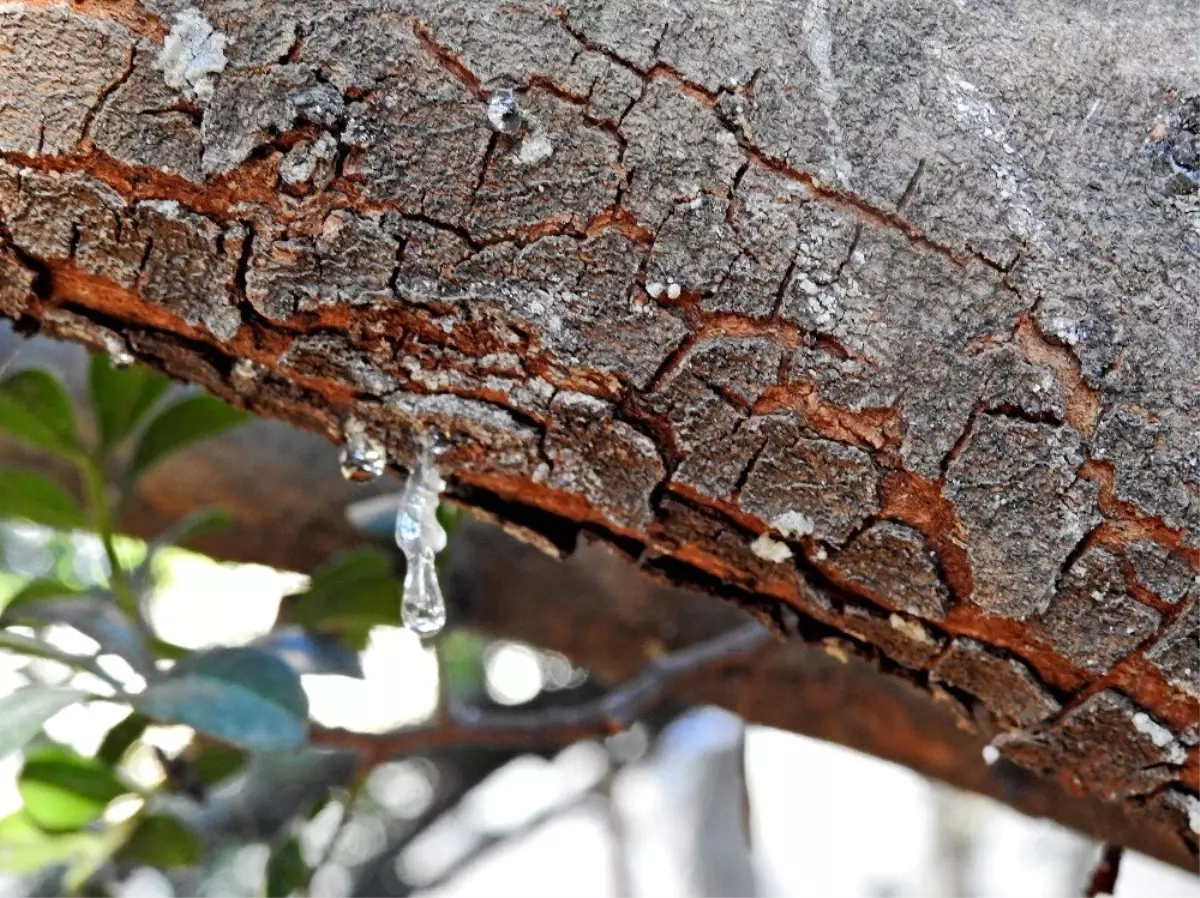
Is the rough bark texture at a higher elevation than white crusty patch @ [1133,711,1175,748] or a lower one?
higher

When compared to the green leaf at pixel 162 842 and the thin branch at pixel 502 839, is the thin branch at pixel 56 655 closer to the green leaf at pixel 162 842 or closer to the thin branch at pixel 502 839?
the green leaf at pixel 162 842

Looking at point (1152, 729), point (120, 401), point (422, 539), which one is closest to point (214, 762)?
point (120, 401)

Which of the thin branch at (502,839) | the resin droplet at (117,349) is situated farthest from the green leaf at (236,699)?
the thin branch at (502,839)

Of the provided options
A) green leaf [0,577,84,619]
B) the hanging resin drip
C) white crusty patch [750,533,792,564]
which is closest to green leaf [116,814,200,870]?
green leaf [0,577,84,619]

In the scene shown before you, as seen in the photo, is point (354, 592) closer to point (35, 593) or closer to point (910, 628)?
point (35, 593)

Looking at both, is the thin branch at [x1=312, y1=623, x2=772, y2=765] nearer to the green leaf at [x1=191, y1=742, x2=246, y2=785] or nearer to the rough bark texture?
the green leaf at [x1=191, y1=742, x2=246, y2=785]
